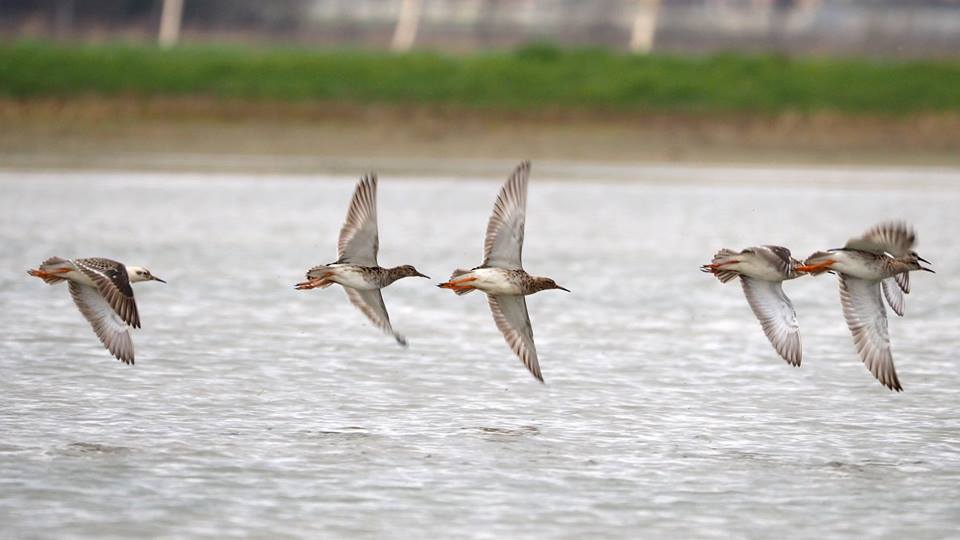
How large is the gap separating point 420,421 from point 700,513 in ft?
9.66

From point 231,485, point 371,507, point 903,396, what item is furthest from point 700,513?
point 903,396

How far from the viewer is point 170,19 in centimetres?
5422

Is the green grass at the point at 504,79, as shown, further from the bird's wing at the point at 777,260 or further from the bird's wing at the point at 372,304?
the bird's wing at the point at 777,260

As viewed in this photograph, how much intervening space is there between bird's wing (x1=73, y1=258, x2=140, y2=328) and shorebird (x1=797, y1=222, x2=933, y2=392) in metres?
4.73

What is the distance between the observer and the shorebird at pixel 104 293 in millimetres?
12180

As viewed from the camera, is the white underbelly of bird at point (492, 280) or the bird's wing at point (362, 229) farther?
the bird's wing at point (362, 229)

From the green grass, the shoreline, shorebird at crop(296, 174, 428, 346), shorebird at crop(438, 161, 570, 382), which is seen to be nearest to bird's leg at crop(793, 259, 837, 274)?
shorebird at crop(438, 161, 570, 382)

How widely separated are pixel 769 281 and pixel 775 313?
280mm

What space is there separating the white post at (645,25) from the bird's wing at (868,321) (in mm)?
36723

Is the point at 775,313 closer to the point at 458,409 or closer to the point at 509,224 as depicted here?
the point at 509,224

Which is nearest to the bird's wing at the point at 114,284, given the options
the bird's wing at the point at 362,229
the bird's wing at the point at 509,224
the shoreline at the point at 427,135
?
the bird's wing at the point at 362,229

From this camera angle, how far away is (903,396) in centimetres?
1383

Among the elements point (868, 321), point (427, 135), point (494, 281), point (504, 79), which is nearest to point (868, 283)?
point (868, 321)

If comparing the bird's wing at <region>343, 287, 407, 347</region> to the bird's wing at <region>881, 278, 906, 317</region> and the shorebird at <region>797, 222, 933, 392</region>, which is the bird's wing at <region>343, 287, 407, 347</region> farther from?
the bird's wing at <region>881, 278, 906, 317</region>
